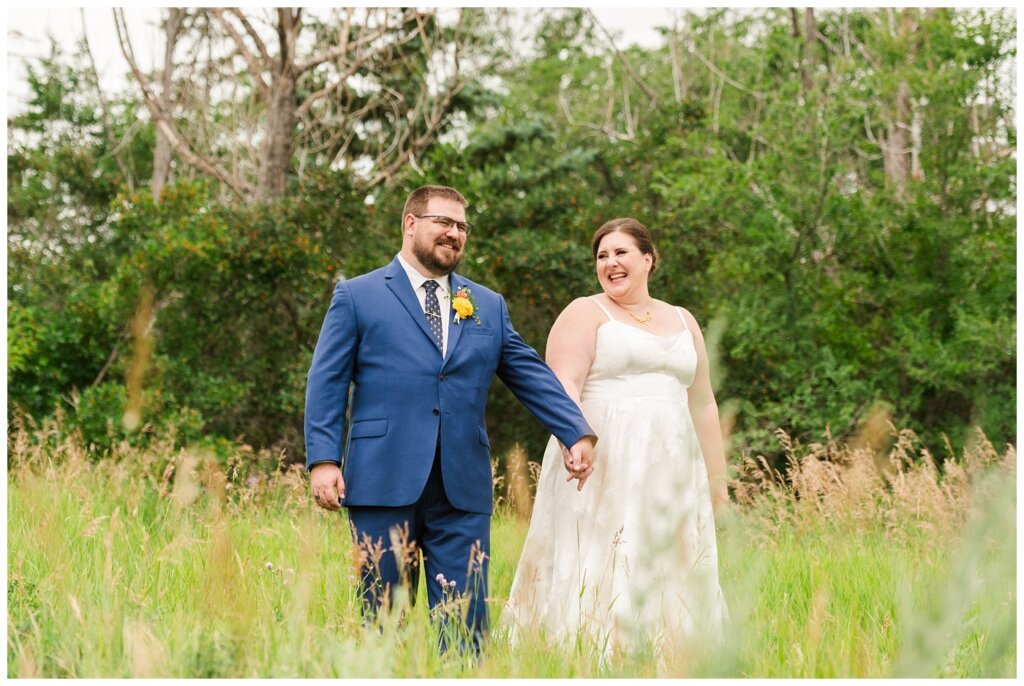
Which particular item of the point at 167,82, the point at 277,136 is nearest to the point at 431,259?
the point at 277,136

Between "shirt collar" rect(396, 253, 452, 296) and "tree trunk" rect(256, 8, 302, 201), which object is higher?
"tree trunk" rect(256, 8, 302, 201)

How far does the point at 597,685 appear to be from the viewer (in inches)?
92.2

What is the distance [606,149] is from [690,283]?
383cm

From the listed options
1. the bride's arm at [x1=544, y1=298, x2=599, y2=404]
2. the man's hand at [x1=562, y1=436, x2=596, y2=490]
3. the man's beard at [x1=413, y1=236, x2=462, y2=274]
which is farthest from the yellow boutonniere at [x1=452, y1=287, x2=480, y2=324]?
the man's hand at [x1=562, y1=436, x2=596, y2=490]

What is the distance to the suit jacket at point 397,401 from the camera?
3.37 m

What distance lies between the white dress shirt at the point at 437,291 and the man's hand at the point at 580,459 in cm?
64

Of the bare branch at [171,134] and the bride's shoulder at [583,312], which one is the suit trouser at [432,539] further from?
the bare branch at [171,134]

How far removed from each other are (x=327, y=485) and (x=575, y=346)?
4.08 ft

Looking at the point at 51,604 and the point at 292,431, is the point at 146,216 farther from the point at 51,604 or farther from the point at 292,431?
the point at 51,604

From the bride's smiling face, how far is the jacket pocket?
48.5 inches

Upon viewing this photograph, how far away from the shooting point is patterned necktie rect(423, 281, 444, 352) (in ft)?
11.7

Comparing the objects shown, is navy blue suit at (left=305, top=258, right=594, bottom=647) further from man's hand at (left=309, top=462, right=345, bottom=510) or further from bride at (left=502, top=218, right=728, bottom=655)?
bride at (left=502, top=218, right=728, bottom=655)

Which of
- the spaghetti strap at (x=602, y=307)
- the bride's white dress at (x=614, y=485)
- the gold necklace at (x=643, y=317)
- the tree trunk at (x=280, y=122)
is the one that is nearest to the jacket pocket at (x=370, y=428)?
the bride's white dress at (x=614, y=485)

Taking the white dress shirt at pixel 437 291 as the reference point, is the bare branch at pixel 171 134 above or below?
above
